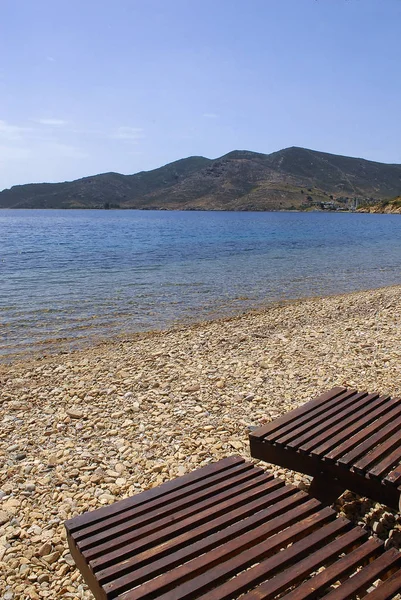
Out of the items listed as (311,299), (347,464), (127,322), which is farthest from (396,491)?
(311,299)

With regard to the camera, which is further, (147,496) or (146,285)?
(146,285)

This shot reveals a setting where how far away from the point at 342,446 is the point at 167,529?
6.56 feet

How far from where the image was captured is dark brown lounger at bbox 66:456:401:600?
2.93 meters

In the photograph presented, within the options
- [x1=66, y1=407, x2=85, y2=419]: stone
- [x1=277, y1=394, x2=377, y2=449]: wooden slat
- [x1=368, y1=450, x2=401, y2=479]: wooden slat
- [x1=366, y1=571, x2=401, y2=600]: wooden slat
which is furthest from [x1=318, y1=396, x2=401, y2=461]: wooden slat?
[x1=66, y1=407, x2=85, y2=419]: stone

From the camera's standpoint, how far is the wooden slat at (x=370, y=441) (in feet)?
14.3

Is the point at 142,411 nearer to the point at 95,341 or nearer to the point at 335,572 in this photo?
the point at 335,572

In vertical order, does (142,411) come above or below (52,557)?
above

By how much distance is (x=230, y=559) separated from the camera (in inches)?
125

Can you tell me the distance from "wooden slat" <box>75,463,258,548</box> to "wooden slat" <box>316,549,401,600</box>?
1.33 metres

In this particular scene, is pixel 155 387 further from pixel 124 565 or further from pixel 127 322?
pixel 127 322

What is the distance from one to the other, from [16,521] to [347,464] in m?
3.51

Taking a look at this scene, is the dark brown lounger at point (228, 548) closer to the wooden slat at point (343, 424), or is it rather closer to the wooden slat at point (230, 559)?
the wooden slat at point (230, 559)

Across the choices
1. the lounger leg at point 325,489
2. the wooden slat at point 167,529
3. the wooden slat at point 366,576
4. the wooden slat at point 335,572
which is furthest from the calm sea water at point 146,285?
the wooden slat at point 366,576

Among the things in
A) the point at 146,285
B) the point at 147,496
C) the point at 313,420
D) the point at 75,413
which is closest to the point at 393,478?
the point at 313,420
